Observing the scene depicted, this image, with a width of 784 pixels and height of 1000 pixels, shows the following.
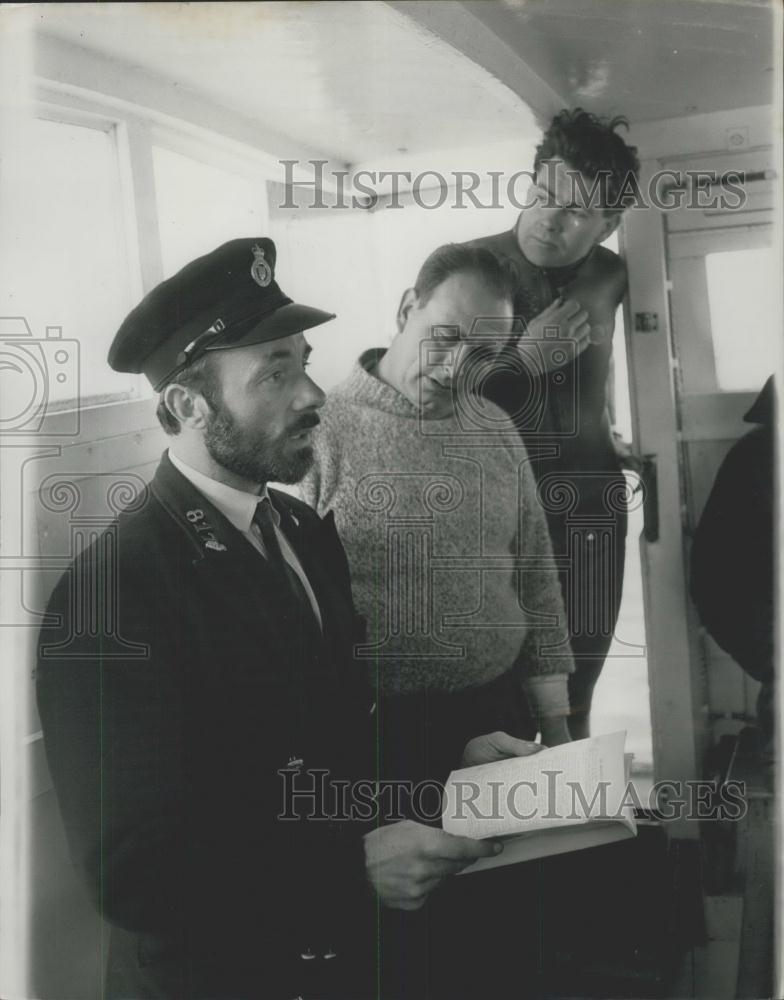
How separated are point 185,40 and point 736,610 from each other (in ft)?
3.60

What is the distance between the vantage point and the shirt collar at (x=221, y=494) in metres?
1.31

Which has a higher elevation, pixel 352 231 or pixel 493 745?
pixel 352 231

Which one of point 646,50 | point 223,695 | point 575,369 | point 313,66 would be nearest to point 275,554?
point 223,695

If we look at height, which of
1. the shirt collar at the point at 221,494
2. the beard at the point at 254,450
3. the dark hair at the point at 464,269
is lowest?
the shirt collar at the point at 221,494

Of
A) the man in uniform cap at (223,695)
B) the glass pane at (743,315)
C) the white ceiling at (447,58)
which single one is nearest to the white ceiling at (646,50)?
the white ceiling at (447,58)

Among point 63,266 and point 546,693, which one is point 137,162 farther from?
point 546,693

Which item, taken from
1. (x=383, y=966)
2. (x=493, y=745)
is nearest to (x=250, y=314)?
(x=493, y=745)

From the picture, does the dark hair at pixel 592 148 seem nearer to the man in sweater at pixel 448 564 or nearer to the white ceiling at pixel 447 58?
the white ceiling at pixel 447 58

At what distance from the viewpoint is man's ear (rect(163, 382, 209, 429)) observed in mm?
1304

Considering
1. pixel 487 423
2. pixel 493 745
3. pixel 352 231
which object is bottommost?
pixel 493 745

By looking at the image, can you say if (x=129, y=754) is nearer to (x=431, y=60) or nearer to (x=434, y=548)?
(x=434, y=548)

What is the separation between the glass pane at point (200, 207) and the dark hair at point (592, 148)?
0.40m

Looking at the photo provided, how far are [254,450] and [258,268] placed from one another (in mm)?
251

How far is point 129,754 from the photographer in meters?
1.29
